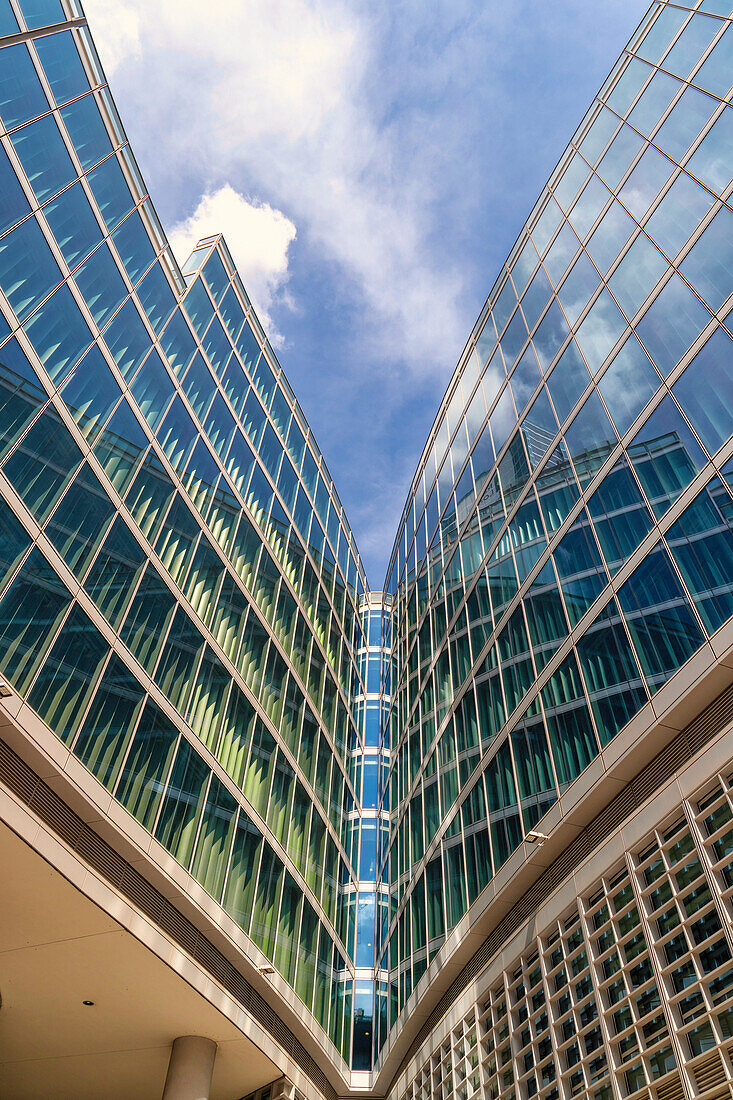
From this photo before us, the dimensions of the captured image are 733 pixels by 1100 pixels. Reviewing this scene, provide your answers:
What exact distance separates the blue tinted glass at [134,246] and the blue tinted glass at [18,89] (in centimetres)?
392

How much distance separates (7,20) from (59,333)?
6802 millimetres

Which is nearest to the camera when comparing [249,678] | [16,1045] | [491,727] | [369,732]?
[16,1045]

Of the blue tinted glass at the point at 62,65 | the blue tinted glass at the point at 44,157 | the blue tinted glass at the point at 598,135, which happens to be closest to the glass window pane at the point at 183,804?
the blue tinted glass at the point at 44,157

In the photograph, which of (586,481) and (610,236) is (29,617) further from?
(610,236)

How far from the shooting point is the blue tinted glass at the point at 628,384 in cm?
1792

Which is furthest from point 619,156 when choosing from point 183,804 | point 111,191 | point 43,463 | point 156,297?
point 183,804

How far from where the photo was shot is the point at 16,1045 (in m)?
20.3

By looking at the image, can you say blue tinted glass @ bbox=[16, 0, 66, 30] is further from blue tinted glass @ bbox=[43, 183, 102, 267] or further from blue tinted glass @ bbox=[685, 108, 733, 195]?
blue tinted glass @ bbox=[685, 108, 733, 195]

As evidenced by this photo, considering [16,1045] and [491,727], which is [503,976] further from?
[16,1045]

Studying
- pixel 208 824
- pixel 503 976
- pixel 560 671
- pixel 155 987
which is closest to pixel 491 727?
pixel 560 671

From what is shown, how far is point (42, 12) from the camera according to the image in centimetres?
1884

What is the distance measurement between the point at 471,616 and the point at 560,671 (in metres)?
7.98

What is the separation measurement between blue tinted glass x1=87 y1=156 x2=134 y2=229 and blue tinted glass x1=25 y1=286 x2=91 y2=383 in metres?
3.89

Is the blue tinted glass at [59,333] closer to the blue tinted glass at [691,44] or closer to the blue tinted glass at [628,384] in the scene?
the blue tinted glass at [628,384]
